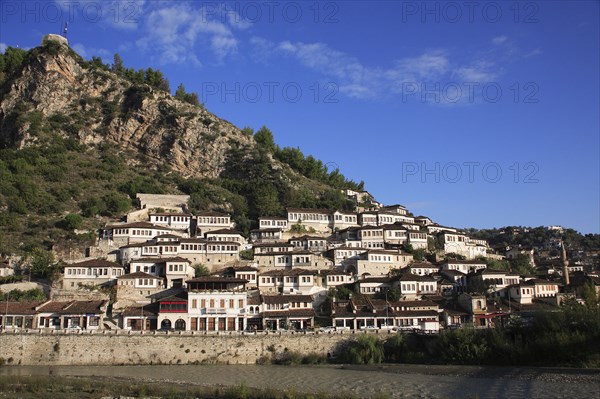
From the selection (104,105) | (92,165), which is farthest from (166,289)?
(104,105)

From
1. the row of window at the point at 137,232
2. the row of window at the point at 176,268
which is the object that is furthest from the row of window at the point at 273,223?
the row of window at the point at 176,268

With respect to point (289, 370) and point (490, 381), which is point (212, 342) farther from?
point (490, 381)

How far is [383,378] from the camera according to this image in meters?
37.9

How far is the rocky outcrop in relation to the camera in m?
100

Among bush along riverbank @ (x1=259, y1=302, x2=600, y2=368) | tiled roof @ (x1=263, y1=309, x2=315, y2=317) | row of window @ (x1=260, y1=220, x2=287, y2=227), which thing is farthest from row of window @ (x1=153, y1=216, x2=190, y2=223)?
bush along riverbank @ (x1=259, y1=302, x2=600, y2=368)

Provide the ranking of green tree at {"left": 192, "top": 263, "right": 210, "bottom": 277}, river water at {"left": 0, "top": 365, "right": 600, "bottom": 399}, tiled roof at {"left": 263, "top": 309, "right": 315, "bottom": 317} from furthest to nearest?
1. green tree at {"left": 192, "top": 263, "right": 210, "bottom": 277}
2. tiled roof at {"left": 263, "top": 309, "right": 315, "bottom": 317}
3. river water at {"left": 0, "top": 365, "right": 600, "bottom": 399}

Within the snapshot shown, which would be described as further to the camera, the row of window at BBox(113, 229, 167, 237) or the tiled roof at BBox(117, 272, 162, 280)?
the row of window at BBox(113, 229, 167, 237)

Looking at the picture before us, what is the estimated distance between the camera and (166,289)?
5519cm

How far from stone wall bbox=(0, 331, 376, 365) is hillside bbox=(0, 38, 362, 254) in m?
30.3

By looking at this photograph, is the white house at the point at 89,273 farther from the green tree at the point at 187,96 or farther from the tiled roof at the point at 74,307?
the green tree at the point at 187,96

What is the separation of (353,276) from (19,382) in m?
37.6

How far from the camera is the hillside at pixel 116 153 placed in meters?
79.8

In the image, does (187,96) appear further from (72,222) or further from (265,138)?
(72,222)

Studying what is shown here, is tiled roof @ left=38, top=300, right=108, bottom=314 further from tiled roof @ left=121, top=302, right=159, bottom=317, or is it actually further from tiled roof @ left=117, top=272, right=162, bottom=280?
tiled roof @ left=117, top=272, right=162, bottom=280
